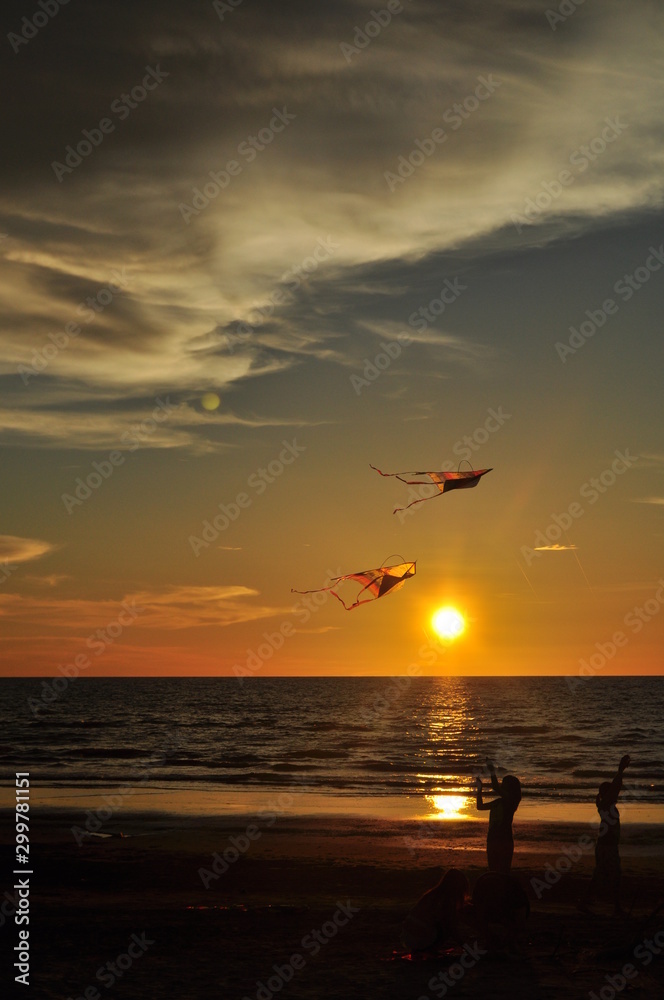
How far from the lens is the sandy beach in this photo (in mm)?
8484

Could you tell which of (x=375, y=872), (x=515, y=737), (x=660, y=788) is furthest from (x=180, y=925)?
(x=515, y=737)

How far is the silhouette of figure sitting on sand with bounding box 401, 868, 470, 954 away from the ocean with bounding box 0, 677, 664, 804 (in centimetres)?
1868

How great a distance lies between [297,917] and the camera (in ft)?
37.1

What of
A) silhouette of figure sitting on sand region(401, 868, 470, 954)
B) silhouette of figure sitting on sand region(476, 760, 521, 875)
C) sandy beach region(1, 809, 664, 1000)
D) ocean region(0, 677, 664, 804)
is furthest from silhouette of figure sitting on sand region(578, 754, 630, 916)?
ocean region(0, 677, 664, 804)

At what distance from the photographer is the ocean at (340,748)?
104 feet

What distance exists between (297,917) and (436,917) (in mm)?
2615

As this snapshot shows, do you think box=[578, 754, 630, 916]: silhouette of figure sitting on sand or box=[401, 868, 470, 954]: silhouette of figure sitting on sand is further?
box=[578, 754, 630, 916]: silhouette of figure sitting on sand

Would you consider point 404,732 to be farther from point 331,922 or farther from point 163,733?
point 331,922

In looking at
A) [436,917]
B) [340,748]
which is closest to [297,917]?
[436,917]

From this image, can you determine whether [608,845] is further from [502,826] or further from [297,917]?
[297,917]

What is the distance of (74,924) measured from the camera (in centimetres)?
1077

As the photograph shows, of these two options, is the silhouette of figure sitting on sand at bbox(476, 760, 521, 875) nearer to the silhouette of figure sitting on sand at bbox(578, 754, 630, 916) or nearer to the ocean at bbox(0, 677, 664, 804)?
the silhouette of figure sitting on sand at bbox(578, 754, 630, 916)

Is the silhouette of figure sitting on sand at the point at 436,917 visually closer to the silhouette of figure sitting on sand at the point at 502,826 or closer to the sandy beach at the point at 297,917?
the sandy beach at the point at 297,917

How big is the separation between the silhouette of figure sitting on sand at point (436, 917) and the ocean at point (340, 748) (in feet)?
61.3
